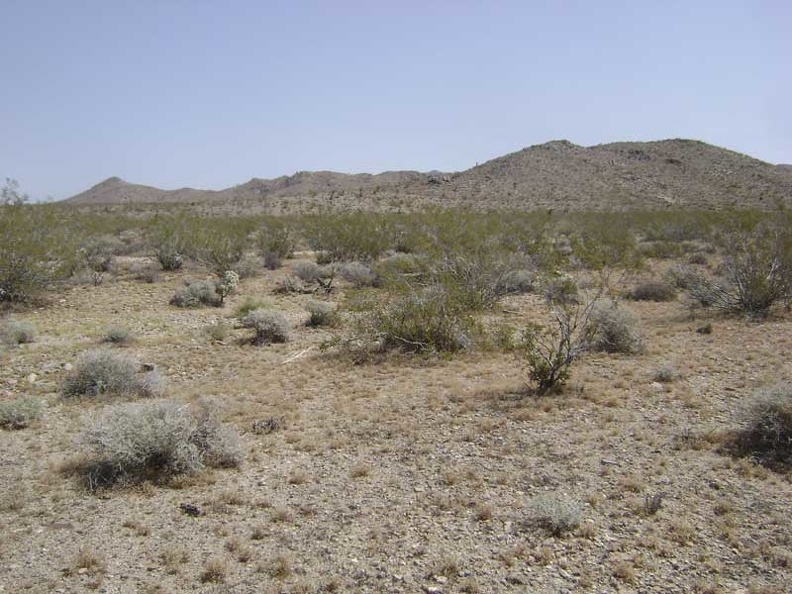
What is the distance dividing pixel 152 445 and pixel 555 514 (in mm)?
3935

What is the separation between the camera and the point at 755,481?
5.62m

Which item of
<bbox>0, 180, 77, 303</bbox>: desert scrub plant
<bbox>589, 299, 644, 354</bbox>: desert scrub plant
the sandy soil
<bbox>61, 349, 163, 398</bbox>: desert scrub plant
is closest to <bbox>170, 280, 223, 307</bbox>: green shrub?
<bbox>0, 180, 77, 303</bbox>: desert scrub plant

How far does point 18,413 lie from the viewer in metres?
7.28

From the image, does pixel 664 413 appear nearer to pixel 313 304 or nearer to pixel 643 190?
pixel 313 304

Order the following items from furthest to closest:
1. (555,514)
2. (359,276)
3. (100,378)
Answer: (359,276)
(100,378)
(555,514)

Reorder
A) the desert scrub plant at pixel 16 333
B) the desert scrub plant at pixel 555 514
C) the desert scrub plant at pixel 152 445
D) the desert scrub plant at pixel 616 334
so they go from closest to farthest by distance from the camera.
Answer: the desert scrub plant at pixel 555 514 → the desert scrub plant at pixel 152 445 → the desert scrub plant at pixel 616 334 → the desert scrub plant at pixel 16 333

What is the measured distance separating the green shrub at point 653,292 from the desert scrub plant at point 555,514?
38.0 feet

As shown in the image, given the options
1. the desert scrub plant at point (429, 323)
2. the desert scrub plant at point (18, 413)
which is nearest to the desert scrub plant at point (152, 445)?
the desert scrub plant at point (18, 413)

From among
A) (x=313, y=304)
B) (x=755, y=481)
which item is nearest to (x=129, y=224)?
(x=313, y=304)

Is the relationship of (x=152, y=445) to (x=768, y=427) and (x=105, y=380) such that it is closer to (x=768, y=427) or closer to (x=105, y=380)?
(x=105, y=380)

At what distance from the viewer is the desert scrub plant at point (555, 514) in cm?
492

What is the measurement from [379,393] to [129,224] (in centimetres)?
2827

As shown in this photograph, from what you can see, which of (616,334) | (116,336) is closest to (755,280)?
(616,334)

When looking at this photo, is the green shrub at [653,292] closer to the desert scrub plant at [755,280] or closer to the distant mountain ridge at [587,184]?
the desert scrub plant at [755,280]
